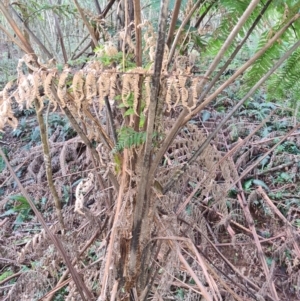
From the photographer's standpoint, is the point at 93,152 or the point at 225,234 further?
the point at 225,234

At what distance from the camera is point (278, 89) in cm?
121

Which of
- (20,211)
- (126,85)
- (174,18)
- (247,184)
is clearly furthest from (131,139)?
(20,211)

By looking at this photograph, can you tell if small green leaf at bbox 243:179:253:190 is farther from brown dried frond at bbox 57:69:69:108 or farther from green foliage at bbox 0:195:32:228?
brown dried frond at bbox 57:69:69:108

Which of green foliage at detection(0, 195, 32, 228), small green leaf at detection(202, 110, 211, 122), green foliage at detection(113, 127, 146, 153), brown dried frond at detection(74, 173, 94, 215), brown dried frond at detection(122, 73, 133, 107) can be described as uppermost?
brown dried frond at detection(122, 73, 133, 107)

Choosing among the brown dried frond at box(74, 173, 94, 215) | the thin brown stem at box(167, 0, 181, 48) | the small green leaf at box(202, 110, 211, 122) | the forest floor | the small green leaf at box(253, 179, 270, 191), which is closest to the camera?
the thin brown stem at box(167, 0, 181, 48)

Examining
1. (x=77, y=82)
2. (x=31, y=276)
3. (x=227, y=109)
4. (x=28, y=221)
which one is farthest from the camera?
(x=227, y=109)

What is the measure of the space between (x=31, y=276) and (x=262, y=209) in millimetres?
1506

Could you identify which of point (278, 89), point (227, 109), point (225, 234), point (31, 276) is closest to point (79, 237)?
point (31, 276)

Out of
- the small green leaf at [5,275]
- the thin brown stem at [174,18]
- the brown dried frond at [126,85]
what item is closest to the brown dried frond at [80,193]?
the brown dried frond at [126,85]

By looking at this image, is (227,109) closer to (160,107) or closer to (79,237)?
(79,237)

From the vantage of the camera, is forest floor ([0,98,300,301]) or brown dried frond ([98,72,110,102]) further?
forest floor ([0,98,300,301])

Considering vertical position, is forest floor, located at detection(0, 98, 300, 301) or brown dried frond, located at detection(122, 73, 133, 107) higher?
brown dried frond, located at detection(122, 73, 133, 107)

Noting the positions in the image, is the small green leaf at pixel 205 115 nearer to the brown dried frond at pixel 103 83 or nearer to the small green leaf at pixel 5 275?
the small green leaf at pixel 5 275

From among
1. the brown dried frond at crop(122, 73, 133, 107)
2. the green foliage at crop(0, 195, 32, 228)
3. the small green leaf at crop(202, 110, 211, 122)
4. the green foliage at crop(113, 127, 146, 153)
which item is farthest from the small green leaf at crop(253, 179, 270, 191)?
the brown dried frond at crop(122, 73, 133, 107)
